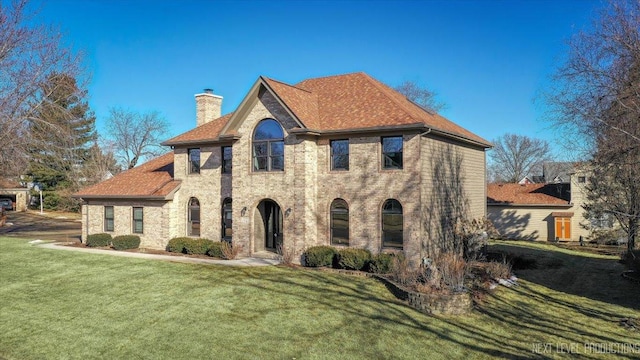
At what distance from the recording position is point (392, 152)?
19125 mm

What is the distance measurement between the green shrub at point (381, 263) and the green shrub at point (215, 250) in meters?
7.75

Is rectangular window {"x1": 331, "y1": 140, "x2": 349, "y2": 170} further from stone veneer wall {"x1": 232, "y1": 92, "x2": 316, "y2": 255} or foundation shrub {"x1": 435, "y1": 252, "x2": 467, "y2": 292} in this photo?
foundation shrub {"x1": 435, "y1": 252, "x2": 467, "y2": 292}

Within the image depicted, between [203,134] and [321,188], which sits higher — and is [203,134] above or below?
above

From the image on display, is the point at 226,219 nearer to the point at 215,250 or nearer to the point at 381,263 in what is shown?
the point at 215,250

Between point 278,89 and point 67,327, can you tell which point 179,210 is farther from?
point 67,327

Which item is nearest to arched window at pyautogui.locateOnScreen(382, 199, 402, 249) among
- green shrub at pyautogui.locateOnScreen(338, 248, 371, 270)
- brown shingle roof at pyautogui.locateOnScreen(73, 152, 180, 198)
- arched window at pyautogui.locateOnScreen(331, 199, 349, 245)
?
green shrub at pyautogui.locateOnScreen(338, 248, 371, 270)

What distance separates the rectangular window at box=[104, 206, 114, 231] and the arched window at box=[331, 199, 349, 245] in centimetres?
1409

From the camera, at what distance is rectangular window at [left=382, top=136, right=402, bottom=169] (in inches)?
746

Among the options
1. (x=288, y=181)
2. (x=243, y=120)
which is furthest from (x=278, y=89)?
(x=288, y=181)

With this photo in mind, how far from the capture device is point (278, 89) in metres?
20.5

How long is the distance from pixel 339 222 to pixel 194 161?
956cm

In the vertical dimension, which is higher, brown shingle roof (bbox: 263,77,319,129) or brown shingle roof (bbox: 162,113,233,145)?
brown shingle roof (bbox: 263,77,319,129)

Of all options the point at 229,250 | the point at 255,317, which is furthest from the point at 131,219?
the point at 255,317

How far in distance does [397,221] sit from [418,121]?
433 centimetres
